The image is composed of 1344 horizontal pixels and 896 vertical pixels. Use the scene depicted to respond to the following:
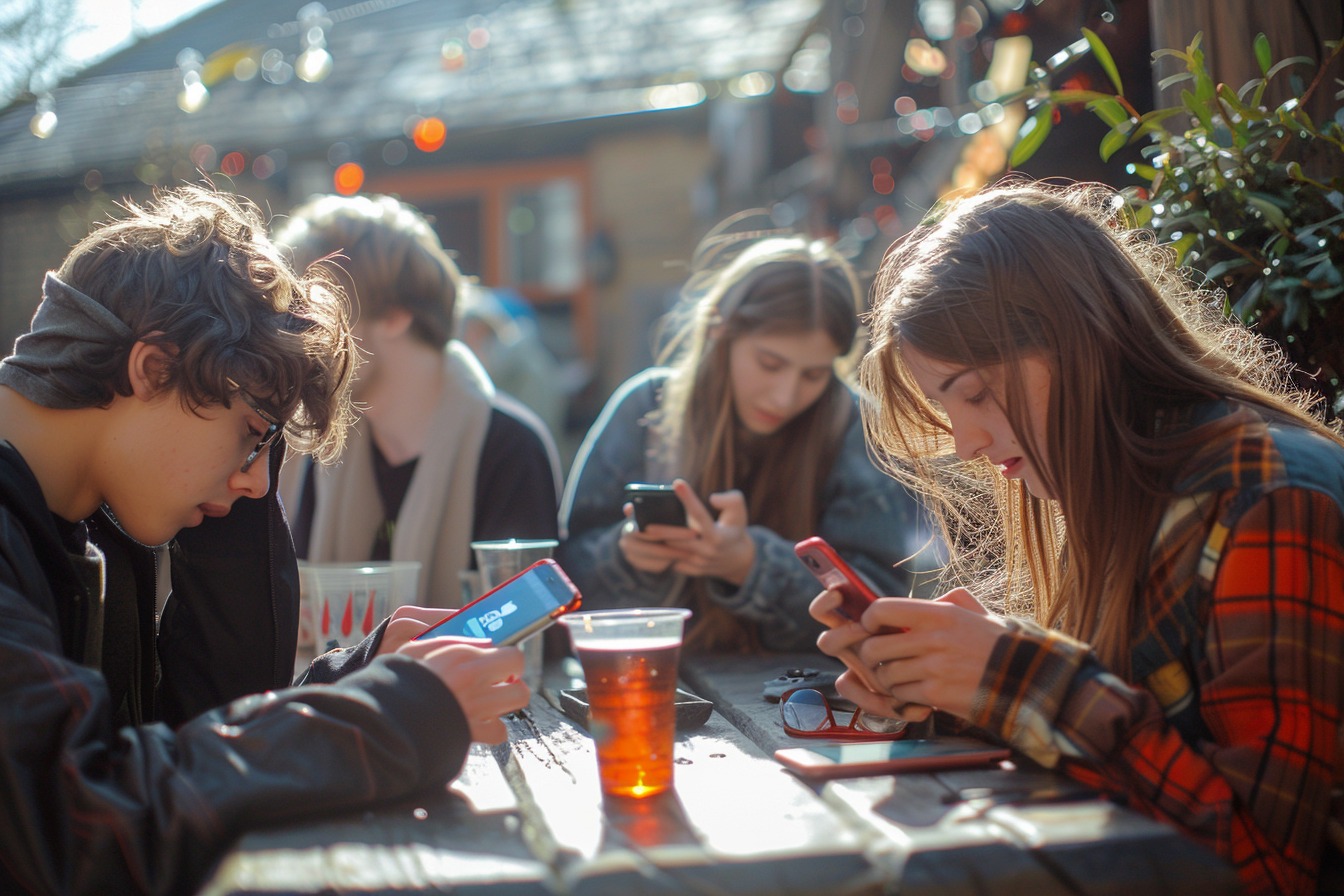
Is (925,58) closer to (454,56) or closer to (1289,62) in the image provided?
(1289,62)

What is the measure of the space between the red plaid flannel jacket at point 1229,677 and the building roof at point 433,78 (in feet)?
22.0

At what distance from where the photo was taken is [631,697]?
126 centimetres

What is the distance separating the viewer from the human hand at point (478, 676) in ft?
4.22

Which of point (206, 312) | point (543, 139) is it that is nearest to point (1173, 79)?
point (206, 312)

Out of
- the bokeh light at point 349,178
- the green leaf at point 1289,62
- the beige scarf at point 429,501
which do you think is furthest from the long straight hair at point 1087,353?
the bokeh light at point 349,178

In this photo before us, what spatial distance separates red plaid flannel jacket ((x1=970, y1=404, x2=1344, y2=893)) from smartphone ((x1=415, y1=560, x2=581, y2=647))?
56 cm

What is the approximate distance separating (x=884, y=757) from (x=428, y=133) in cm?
810

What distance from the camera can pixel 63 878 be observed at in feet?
3.65

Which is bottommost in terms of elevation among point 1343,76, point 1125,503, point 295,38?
point 1125,503

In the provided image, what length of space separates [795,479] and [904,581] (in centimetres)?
40

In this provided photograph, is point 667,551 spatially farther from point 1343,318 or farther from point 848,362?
point 1343,318

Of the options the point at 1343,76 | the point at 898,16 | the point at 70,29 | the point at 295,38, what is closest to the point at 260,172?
the point at 295,38

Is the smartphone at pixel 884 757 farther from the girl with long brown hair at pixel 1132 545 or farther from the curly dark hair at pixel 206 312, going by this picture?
the curly dark hair at pixel 206 312

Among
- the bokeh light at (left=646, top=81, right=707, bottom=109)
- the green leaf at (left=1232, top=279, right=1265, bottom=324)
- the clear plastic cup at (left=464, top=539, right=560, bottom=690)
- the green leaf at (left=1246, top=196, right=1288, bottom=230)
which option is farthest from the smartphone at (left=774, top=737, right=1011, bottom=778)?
the bokeh light at (left=646, top=81, right=707, bottom=109)
